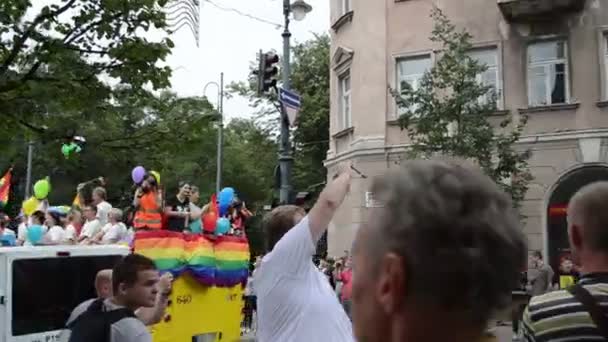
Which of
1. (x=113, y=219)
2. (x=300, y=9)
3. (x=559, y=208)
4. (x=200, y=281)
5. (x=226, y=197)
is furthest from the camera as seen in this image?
(x=559, y=208)

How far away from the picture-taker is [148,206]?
32.8ft

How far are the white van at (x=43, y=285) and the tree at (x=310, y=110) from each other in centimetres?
3430

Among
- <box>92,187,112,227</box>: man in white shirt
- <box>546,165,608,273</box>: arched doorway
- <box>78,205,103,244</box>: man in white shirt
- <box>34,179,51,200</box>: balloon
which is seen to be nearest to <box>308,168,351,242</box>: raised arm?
<box>78,205,103,244</box>: man in white shirt

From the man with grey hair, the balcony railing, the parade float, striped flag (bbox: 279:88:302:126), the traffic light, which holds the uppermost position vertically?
the balcony railing

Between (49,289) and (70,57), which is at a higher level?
(70,57)

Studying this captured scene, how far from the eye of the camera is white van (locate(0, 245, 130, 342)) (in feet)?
25.3

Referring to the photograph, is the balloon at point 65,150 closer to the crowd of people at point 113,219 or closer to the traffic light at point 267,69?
the crowd of people at point 113,219

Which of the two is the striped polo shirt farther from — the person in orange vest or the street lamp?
the street lamp

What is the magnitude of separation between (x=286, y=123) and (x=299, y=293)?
403 inches

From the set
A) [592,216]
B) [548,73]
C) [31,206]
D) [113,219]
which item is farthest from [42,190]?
[548,73]

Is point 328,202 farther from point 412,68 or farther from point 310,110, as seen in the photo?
point 310,110

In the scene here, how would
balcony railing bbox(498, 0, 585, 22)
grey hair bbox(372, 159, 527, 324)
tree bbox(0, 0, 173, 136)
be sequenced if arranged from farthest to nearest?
1. balcony railing bbox(498, 0, 585, 22)
2. tree bbox(0, 0, 173, 136)
3. grey hair bbox(372, 159, 527, 324)

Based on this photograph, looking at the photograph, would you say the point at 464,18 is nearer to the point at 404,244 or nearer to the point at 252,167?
the point at 404,244

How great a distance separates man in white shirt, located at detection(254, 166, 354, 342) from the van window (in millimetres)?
4697
